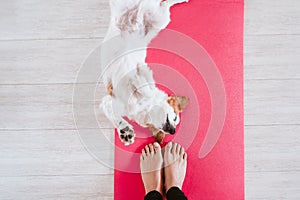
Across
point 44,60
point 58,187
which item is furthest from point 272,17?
point 58,187

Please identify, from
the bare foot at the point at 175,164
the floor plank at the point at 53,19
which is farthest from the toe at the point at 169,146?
the floor plank at the point at 53,19

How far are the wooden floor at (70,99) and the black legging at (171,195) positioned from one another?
0.14 meters

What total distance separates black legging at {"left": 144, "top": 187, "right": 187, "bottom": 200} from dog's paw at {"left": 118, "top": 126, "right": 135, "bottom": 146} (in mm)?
181

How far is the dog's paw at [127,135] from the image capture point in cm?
114

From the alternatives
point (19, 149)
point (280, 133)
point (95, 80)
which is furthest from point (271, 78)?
point (19, 149)

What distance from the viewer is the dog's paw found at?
1143mm

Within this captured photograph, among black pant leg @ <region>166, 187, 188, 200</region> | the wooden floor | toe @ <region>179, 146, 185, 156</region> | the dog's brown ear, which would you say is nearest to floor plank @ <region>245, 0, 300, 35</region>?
the wooden floor

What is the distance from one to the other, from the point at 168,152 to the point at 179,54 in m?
0.33

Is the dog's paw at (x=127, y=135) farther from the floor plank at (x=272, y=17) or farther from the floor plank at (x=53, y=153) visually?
the floor plank at (x=272, y=17)

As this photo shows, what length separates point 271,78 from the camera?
1137 millimetres

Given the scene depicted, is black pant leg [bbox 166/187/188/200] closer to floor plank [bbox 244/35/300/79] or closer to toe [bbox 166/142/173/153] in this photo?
toe [bbox 166/142/173/153]

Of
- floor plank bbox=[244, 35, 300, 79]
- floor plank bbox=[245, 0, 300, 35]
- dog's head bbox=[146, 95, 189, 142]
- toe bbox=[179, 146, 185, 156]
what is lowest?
toe bbox=[179, 146, 185, 156]

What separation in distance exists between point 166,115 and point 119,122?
0.53 feet

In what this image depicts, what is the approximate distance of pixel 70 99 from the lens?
3.86ft
